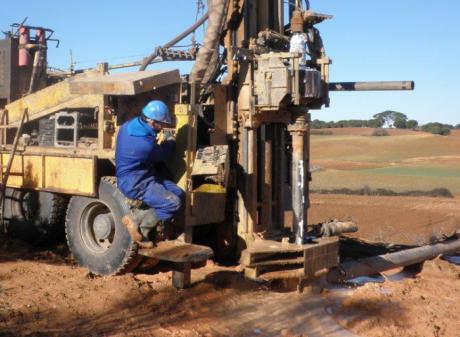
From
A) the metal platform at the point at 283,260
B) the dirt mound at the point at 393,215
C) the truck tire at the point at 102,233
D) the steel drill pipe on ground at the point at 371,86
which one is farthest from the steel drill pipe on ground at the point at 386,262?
the dirt mound at the point at 393,215

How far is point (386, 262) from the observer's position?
8.12 m

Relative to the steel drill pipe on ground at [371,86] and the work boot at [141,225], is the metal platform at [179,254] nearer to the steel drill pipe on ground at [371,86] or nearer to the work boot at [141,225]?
the work boot at [141,225]

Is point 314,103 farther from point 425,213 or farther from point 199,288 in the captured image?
point 425,213

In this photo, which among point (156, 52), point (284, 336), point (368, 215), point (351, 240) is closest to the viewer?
point (284, 336)

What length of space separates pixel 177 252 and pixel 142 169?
37.1 inches

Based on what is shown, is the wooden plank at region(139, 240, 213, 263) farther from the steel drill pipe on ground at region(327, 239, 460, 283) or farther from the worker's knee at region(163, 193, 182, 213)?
the steel drill pipe on ground at region(327, 239, 460, 283)

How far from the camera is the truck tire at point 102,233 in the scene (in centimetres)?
695

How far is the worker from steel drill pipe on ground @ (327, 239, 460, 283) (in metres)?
2.20

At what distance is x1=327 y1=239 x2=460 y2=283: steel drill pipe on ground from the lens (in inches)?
295

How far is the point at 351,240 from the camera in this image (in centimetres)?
1059

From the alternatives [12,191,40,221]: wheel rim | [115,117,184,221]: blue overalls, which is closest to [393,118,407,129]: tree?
[12,191,40,221]: wheel rim

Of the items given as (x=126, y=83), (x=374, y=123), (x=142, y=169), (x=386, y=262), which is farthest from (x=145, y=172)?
(x=374, y=123)

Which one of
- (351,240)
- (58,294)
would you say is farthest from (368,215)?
(58,294)

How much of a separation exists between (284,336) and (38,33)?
744 centimetres
